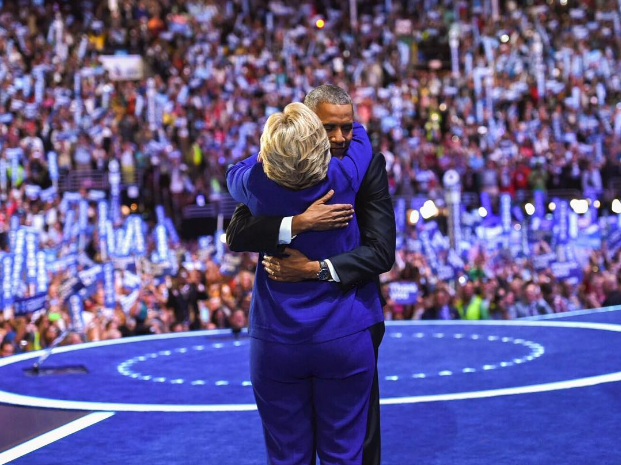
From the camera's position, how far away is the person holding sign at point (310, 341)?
292cm

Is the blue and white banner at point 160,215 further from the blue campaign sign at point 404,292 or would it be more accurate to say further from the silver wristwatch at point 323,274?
the silver wristwatch at point 323,274

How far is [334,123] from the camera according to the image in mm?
3098

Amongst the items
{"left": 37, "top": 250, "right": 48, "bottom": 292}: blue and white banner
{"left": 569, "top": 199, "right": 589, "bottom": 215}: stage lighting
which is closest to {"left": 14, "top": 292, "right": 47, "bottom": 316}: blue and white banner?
{"left": 37, "top": 250, "right": 48, "bottom": 292}: blue and white banner

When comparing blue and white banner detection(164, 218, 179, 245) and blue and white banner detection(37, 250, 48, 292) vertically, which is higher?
blue and white banner detection(164, 218, 179, 245)

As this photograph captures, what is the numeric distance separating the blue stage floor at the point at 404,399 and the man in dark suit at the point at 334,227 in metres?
1.51

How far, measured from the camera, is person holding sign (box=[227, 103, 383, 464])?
2916 millimetres

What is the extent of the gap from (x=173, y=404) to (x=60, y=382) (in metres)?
1.43

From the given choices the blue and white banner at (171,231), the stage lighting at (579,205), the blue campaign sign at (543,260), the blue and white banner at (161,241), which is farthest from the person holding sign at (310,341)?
the stage lighting at (579,205)

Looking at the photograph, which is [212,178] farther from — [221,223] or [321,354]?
[321,354]

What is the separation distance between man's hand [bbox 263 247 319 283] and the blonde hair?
0.27 metres

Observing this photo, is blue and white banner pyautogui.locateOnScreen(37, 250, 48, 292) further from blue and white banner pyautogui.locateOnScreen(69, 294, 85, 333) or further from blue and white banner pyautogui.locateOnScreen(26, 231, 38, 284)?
blue and white banner pyautogui.locateOnScreen(69, 294, 85, 333)

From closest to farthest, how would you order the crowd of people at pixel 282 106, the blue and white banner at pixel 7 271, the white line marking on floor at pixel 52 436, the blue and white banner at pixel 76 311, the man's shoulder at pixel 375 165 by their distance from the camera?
the man's shoulder at pixel 375 165
the white line marking on floor at pixel 52 436
the blue and white banner at pixel 76 311
the blue and white banner at pixel 7 271
the crowd of people at pixel 282 106

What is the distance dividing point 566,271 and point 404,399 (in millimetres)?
8979

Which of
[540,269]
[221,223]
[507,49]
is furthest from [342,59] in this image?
[540,269]
